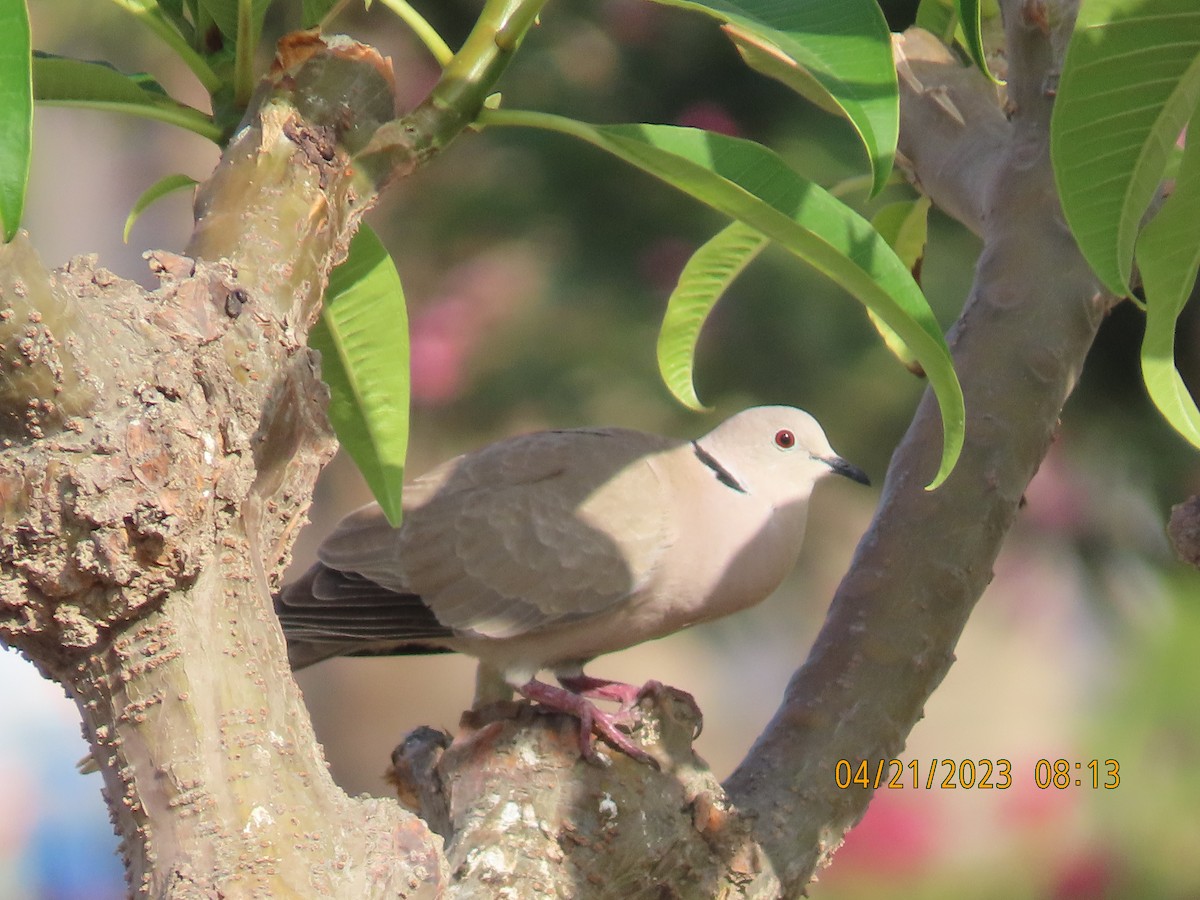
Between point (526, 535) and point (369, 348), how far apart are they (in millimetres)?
518

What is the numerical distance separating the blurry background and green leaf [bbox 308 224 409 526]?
60.0 inches

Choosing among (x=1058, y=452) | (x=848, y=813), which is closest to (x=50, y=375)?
(x=848, y=813)

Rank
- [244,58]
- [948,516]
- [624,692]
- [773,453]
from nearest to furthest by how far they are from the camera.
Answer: [244,58] < [948,516] < [624,692] < [773,453]

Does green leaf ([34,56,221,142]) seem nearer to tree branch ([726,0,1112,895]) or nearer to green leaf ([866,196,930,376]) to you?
tree branch ([726,0,1112,895])

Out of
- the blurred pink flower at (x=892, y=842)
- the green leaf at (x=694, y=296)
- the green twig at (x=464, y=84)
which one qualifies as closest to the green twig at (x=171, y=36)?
the green twig at (x=464, y=84)

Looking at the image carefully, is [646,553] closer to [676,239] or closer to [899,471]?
[899,471]

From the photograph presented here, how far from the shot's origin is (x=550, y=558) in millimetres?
1385

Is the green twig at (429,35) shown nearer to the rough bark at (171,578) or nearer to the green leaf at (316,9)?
the green leaf at (316,9)

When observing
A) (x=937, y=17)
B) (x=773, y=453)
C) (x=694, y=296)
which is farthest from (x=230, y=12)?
(x=773, y=453)

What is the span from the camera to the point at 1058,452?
8.18ft

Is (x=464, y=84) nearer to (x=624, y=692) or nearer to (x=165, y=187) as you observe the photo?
(x=165, y=187)

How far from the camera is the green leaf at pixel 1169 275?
0.78 metres

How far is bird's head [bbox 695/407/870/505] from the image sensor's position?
1.57 m

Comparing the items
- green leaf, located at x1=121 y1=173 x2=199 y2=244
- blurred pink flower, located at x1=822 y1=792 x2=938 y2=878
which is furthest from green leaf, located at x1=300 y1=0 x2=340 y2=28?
blurred pink flower, located at x1=822 y1=792 x2=938 y2=878
